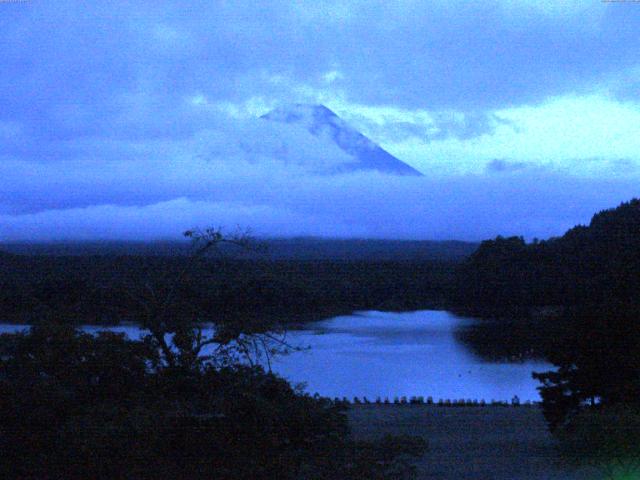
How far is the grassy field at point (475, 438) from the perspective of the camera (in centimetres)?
707

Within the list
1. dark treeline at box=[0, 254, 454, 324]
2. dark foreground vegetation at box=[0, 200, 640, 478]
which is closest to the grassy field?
dark foreground vegetation at box=[0, 200, 640, 478]

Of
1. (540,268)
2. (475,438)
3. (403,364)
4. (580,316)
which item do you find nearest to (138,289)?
(580,316)

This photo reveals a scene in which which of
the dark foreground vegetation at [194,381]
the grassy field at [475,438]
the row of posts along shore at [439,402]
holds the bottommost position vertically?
the row of posts along shore at [439,402]

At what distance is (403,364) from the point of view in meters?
14.2

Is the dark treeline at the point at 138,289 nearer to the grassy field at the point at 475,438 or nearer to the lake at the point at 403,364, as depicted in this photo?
the grassy field at the point at 475,438

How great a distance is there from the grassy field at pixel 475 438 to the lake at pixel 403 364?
0.96m

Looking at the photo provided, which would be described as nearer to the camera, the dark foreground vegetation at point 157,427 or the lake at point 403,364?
the dark foreground vegetation at point 157,427

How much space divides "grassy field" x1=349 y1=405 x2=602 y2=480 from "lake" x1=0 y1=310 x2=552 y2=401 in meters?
0.96

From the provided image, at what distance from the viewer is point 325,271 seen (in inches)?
404

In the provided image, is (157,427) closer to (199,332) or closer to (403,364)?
(199,332)

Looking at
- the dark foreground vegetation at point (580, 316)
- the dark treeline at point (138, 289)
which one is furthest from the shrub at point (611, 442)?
the dark treeline at point (138, 289)

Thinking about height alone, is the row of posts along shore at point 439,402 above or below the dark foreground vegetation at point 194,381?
below

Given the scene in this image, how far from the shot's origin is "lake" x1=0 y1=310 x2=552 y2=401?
40.0 feet

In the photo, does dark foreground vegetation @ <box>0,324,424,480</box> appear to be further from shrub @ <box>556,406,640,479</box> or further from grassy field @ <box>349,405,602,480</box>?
grassy field @ <box>349,405,602,480</box>
